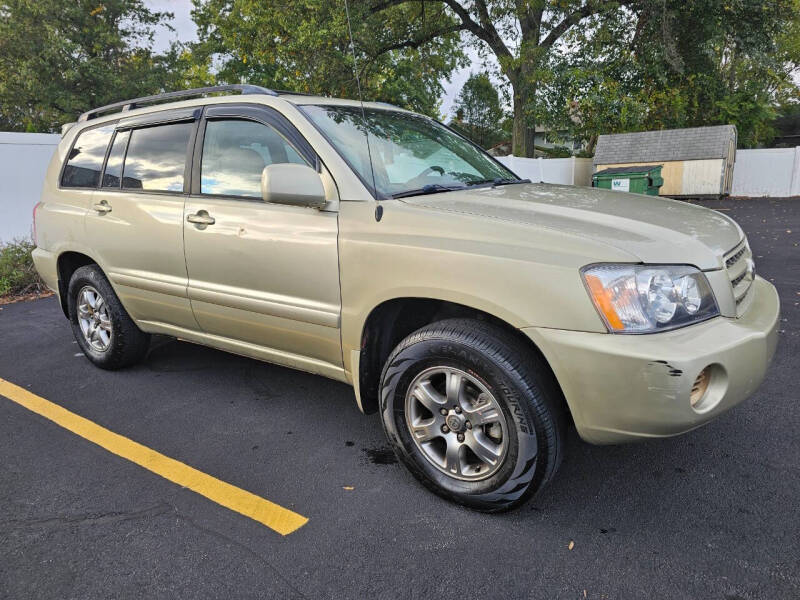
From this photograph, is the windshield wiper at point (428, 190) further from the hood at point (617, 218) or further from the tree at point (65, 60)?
the tree at point (65, 60)

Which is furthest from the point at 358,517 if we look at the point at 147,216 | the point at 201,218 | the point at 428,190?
the point at 147,216

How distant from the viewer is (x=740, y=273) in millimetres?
2527

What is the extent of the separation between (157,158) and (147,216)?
39 cm

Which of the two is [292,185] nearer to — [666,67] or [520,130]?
[666,67]

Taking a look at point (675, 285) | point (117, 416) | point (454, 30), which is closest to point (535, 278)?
point (675, 285)

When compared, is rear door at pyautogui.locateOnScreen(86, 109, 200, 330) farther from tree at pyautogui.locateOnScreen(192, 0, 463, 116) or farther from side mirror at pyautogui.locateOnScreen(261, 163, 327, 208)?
tree at pyautogui.locateOnScreen(192, 0, 463, 116)


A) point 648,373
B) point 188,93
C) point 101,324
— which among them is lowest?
point 101,324

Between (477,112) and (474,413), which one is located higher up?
(477,112)

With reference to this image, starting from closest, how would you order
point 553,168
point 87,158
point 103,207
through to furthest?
point 103,207
point 87,158
point 553,168

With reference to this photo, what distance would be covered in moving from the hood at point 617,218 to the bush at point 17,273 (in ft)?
22.3

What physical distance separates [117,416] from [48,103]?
3524 cm

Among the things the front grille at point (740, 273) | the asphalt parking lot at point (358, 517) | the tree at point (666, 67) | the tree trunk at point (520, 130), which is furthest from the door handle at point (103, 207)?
the tree trunk at point (520, 130)

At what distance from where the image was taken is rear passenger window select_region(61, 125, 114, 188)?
4078 millimetres

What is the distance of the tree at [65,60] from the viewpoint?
30.9 m
